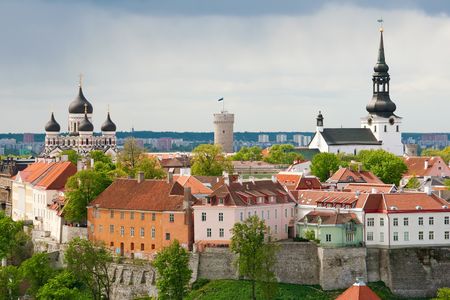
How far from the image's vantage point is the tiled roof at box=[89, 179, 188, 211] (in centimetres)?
9619

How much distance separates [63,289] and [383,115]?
4028 inches

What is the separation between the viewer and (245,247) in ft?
286

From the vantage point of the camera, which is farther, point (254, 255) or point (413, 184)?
point (413, 184)

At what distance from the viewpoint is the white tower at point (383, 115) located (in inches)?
7111

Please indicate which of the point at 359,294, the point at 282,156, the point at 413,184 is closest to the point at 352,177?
the point at 413,184

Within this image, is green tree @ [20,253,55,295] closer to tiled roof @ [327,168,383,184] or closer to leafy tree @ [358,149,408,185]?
tiled roof @ [327,168,383,184]

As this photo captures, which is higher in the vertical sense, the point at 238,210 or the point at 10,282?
the point at 238,210

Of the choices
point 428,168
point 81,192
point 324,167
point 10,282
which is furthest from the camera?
point 428,168

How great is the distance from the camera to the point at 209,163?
126 meters

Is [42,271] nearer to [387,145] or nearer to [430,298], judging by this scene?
[430,298]

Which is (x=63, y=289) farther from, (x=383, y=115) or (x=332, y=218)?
(x=383, y=115)

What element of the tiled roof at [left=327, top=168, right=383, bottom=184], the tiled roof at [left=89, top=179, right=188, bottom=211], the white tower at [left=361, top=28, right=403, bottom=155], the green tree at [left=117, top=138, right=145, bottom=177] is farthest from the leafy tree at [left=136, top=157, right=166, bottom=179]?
the white tower at [left=361, top=28, right=403, bottom=155]

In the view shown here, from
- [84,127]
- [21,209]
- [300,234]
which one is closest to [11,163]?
[21,209]

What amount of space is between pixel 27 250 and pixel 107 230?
12.1 meters
